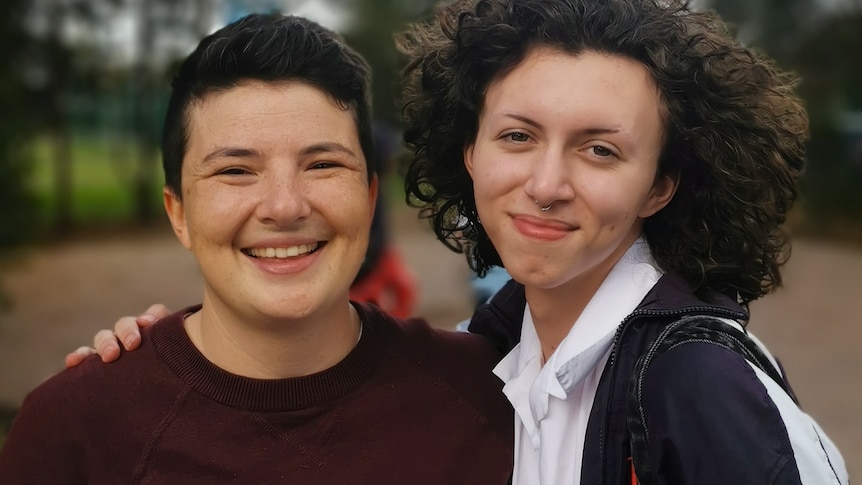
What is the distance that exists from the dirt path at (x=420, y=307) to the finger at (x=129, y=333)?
3508 millimetres

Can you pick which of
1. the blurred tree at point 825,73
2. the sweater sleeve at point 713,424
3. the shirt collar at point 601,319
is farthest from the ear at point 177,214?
the blurred tree at point 825,73

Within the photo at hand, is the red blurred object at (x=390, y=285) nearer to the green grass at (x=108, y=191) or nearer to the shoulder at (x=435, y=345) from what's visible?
the shoulder at (x=435, y=345)

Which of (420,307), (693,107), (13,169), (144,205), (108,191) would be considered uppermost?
(693,107)

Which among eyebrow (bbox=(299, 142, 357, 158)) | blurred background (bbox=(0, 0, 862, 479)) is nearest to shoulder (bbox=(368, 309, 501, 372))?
eyebrow (bbox=(299, 142, 357, 158))

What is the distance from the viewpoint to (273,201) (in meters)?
2.09

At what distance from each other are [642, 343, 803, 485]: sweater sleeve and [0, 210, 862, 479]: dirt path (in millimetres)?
3940

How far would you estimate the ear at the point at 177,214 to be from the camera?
7.57ft

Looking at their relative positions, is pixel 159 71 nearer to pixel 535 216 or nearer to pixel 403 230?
pixel 403 230

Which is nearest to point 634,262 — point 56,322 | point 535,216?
point 535,216

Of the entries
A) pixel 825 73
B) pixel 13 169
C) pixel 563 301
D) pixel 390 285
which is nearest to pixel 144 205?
pixel 13 169

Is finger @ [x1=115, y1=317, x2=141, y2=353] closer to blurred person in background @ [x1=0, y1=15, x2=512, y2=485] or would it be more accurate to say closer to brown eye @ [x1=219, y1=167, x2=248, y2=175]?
blurred person in background @ [x1=0, y1=15, x2=512, y2=485]

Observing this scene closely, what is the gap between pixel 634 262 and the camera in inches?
85.9

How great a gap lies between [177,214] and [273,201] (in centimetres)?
38

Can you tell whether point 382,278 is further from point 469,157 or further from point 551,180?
point 551,180
